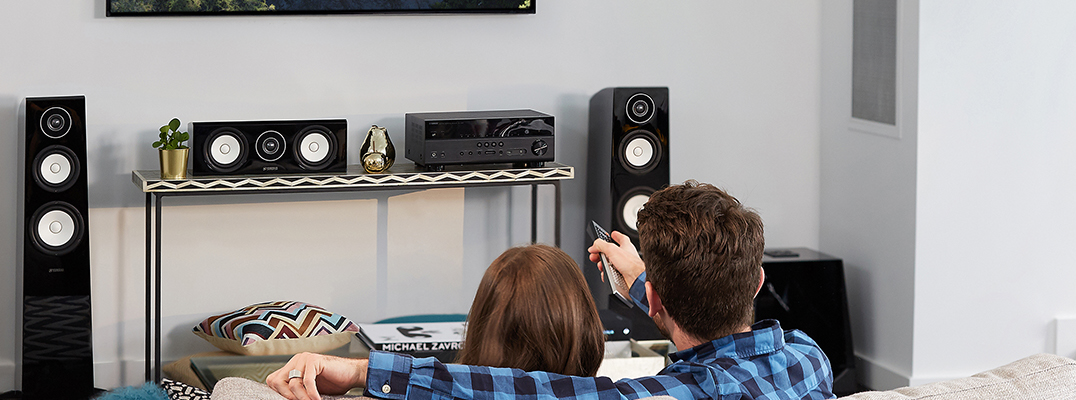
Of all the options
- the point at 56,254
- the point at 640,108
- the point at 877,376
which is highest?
the point at 640,108

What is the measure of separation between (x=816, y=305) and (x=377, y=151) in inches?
65.8

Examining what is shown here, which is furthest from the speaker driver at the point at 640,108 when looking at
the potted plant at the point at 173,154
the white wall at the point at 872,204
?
the potted plant at the point at 173,154

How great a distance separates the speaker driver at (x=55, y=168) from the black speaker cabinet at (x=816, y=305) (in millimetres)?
2347

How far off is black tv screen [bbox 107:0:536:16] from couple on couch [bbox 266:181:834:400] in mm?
2297

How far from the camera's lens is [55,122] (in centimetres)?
315

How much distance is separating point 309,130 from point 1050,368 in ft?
8.36

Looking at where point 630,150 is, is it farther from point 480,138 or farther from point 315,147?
point 315,147

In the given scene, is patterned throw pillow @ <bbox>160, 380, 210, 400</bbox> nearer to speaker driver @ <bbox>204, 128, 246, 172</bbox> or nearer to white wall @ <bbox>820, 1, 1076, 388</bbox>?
speaker driver @ <bbox>204, 128, 246, 172</bbox>

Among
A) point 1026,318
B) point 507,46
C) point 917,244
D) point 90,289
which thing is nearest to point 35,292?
point 90,289

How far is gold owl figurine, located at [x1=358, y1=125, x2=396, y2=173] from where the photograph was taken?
3.39 meters

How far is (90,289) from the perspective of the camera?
3309mm

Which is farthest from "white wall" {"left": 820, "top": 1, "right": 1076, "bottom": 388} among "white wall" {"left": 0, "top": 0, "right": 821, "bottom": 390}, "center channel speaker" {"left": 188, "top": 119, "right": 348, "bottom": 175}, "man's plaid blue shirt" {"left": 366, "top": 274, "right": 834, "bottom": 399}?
"man's plaid blue shirt" {"left": 366, "top": 274, "right": 834, "bottom": 399}

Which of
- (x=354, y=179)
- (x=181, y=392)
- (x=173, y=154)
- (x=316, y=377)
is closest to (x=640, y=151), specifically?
(x=354, y=179)

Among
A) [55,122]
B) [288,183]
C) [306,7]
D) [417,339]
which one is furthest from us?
[306,7]
